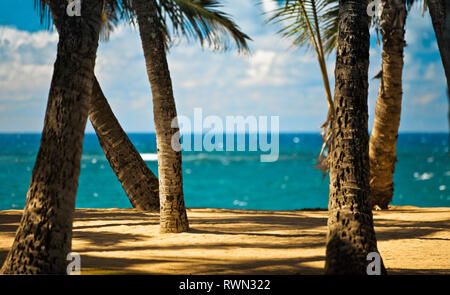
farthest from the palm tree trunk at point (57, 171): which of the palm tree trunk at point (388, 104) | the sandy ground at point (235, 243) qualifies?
the palm tree trunk at point (388, 104)

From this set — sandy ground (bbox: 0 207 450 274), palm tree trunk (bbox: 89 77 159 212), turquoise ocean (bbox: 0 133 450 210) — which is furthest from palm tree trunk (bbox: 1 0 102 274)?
turquoise ocean (bbox: 0 133 450 210)

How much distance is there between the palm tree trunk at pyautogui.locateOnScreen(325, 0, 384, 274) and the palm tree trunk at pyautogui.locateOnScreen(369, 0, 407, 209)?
548 cm

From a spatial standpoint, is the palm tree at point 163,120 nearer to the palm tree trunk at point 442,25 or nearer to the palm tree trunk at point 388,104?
the palm tree trunk at point 442,25

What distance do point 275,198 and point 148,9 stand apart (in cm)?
2557

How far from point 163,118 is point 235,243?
6.67 feet

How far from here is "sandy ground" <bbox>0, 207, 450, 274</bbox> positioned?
4.32 m

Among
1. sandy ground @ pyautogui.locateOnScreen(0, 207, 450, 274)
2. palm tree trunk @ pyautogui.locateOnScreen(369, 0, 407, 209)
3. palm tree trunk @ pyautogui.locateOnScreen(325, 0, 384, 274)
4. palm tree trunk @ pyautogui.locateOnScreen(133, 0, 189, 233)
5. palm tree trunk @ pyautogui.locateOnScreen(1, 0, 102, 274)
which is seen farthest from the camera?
palm tree trunk @ pyautogui.locateOnScreen(369, 0, 407, 209)

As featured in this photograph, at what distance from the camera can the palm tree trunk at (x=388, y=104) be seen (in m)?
8.78

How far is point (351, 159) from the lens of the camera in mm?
3711

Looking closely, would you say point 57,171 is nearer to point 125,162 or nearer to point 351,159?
point 351,159

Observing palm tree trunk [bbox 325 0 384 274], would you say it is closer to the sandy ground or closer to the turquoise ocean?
the sandy ground

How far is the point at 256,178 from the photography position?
45250mm

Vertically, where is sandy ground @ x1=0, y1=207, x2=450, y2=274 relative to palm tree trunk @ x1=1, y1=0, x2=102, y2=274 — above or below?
below

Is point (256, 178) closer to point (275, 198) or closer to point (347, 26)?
point (275, 198)
